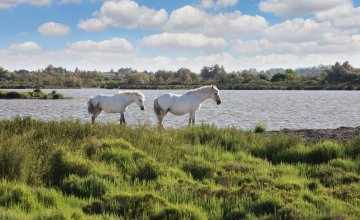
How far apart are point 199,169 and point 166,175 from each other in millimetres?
794

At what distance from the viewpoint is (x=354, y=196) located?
7828mm

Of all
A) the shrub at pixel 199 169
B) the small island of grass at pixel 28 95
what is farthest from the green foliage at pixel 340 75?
the shrub at pixel 199 169

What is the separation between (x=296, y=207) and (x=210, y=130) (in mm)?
6968

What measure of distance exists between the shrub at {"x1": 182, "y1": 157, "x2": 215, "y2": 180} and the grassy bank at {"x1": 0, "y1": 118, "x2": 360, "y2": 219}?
2 centimetres

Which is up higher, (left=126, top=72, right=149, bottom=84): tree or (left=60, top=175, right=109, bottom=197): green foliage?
(left=126, top=72, right=149, bottom=84): tree

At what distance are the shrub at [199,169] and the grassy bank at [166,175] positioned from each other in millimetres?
21

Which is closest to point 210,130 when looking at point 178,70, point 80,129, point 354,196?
point 80,129

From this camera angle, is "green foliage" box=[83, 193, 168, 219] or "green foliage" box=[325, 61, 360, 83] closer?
"green foliage" box=[83, 193, 168, 219]

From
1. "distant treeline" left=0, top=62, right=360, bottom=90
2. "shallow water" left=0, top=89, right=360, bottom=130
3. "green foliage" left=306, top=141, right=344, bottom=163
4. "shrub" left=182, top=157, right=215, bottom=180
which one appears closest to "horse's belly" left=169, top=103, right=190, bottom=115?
"shallow water" left=0, top=89, right=360, bottom=130

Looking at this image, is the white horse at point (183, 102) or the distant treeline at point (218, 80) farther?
the distant treeline at point (218, 80)

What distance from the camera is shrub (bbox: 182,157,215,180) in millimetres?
9455

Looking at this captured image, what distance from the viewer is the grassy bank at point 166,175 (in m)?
7.04

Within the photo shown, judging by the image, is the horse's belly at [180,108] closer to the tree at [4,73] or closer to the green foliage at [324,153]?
the green foliage at [324,153]

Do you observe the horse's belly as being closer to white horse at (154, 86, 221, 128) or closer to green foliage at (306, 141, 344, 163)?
white horse at (154, 86, 221, 128)
